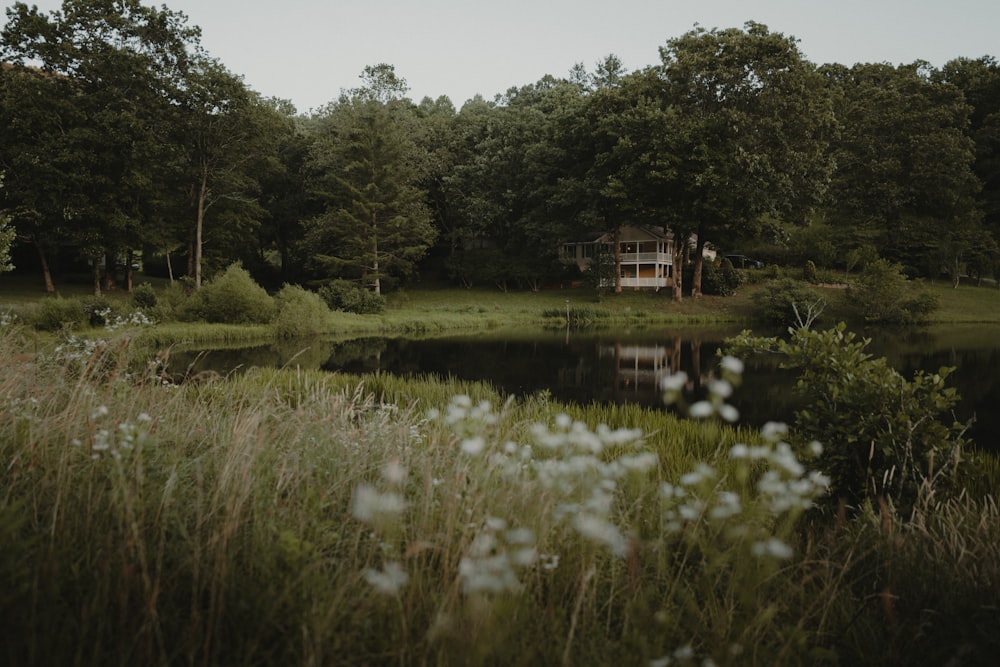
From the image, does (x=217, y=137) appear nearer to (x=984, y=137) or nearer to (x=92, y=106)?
(x=92, y=106)

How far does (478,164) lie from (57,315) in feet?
108

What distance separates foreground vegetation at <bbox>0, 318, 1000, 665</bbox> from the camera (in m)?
2.13

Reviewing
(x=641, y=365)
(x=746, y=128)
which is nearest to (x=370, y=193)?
(x=746, y=128)

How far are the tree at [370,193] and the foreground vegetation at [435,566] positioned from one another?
36164mm

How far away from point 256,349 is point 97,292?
18871 millimetres

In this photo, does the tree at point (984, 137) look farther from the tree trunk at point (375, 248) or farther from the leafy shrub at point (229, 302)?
the leafy shrub at point (229, 302)

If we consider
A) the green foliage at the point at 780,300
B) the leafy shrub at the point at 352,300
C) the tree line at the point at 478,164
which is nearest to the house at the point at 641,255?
the tree line at the point at 478,164

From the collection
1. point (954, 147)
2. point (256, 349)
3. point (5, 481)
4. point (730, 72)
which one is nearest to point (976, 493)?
point (5, 481)

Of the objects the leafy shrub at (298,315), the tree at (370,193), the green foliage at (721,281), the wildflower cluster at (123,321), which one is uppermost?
the tree at (370,193)

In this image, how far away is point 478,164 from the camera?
46.8m

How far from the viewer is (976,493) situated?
5.54 meters

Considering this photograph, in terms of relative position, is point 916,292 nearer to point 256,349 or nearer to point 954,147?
point 954,147

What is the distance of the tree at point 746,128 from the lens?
34.1m

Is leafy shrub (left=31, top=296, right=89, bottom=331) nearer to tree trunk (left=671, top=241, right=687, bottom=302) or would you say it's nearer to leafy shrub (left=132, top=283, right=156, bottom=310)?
leafy shrub (left=132, top=283, right=156, bottom=310)
